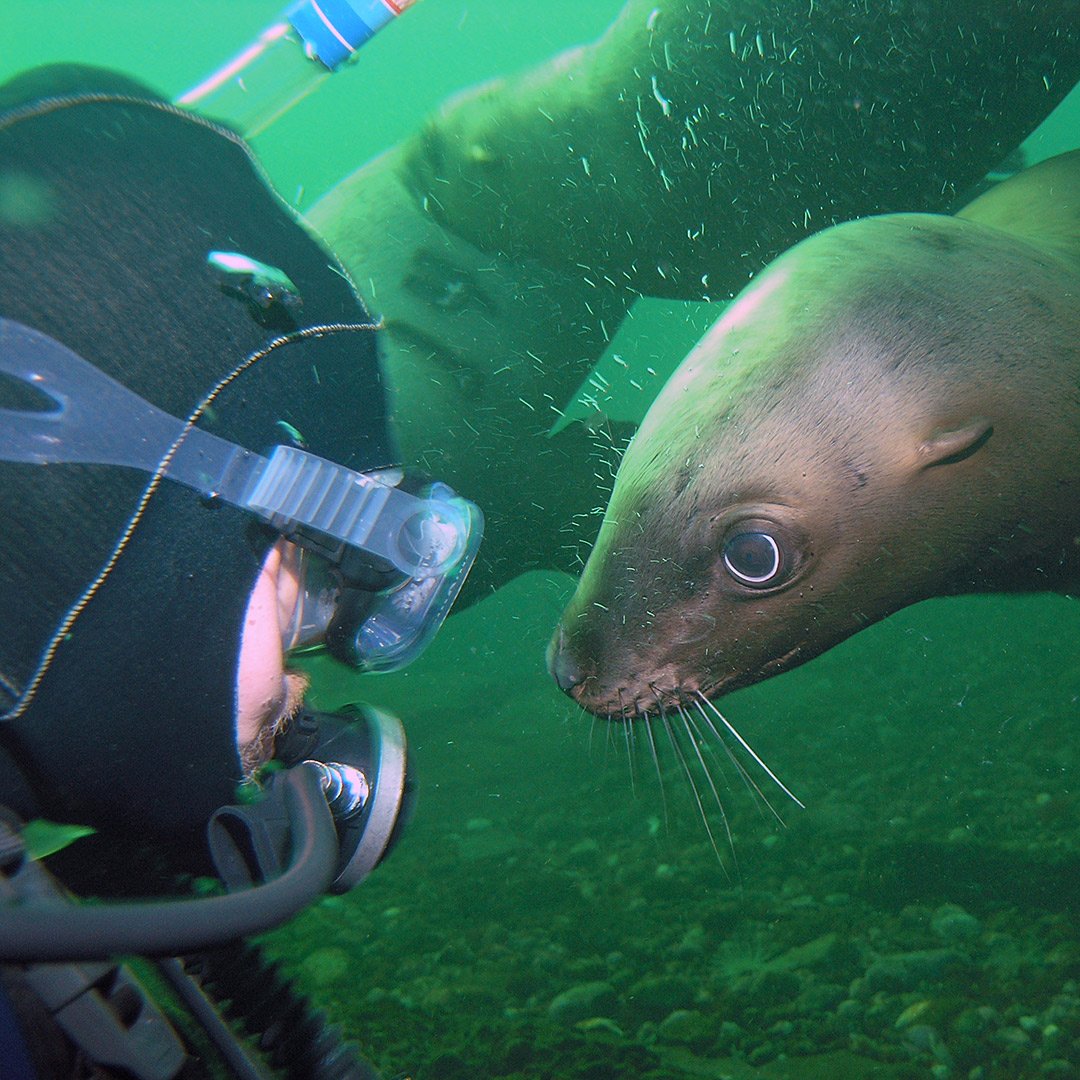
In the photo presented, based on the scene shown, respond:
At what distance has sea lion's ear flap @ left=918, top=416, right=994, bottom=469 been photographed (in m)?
1.95

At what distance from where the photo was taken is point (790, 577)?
2045 millimetres

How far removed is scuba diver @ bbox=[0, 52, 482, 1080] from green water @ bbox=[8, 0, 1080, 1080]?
0.92 meters

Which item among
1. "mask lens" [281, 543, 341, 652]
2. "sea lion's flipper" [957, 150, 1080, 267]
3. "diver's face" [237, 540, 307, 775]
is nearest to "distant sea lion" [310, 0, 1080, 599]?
"sea lion's flipper" [957, 150, 1080, 267]

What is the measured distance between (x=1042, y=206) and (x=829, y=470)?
7.41 feet

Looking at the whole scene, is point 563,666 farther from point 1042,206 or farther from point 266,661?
point 1042,206

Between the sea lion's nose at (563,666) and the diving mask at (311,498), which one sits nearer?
the diving mask at (311,498)

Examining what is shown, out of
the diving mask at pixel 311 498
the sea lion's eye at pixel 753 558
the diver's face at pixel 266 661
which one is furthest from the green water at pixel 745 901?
the diver's face at pixel 266 661

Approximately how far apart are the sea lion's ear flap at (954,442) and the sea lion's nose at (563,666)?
1.15 metres

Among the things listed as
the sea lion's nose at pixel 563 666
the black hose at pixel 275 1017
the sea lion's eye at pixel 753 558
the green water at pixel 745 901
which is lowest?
the green water at pixel 745 901

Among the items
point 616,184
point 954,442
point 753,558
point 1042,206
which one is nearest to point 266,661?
point 753,558

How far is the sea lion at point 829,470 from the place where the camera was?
1995 millimetres

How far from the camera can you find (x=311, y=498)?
52.1 inches

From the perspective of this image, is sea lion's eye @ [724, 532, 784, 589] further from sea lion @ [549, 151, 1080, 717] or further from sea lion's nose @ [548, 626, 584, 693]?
sea lion's nose @ [548, 626, 584, 693]

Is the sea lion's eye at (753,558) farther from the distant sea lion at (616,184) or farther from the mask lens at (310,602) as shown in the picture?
the distant sea lion at (616,184)
